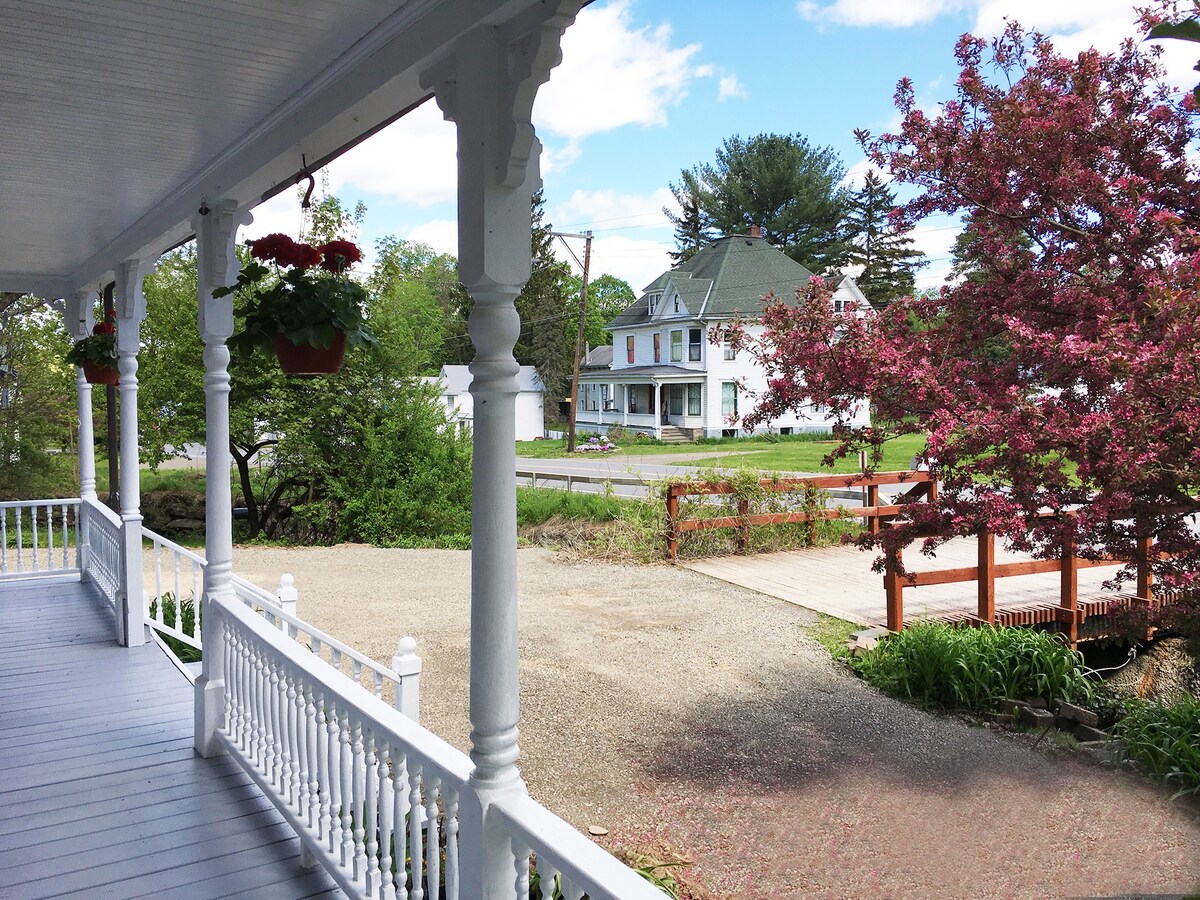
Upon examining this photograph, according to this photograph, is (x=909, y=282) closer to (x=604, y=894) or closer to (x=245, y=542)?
(x=245, y=542)

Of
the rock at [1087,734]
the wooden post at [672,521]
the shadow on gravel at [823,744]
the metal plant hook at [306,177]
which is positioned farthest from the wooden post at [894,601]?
the metal plant hook at [306,177]

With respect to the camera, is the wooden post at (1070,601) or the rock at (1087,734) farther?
the wooden post at (1070,601)

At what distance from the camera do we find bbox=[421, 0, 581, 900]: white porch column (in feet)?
6.61

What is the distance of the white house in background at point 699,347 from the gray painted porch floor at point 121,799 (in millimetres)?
24160

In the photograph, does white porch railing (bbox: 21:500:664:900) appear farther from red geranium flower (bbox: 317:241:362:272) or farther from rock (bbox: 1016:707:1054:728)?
rock (bbox: 1016:707:1054:728)

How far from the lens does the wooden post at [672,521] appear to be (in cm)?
1048

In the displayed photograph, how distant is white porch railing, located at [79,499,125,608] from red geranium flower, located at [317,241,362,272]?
4.01 metres

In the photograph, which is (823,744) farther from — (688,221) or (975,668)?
(688,221)

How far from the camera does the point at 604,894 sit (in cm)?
173

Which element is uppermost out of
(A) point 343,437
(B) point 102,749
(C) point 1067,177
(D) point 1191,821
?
(C) point 1067,177

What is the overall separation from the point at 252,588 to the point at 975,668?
15.3 feet

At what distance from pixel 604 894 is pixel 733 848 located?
2.70 m

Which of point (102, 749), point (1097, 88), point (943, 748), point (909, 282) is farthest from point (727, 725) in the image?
point (909, 282)

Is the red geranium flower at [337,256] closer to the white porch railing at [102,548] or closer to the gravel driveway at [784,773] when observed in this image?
the gravel driveway at [784,773]
